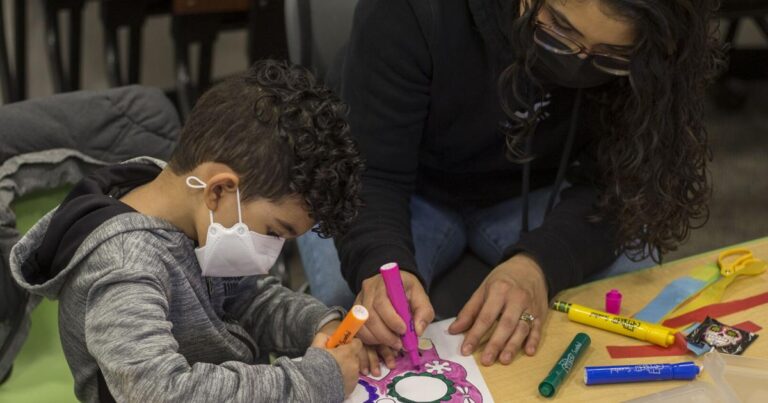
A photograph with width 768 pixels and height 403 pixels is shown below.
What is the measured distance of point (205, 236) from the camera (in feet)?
3.25

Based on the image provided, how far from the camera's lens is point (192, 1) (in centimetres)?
258

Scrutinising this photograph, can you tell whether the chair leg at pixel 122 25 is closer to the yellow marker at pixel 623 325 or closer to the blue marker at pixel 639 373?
the yellow marker at pixel 623 325

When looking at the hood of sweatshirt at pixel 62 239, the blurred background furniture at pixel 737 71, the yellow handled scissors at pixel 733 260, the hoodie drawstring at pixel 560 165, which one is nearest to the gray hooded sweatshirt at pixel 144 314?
the hood of sweatshirt at pixel 62 239

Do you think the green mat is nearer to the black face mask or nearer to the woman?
the woman

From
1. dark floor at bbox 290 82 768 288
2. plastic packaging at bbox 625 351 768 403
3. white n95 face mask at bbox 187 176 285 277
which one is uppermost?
white n95 face mask at bbox 187 176 285 277

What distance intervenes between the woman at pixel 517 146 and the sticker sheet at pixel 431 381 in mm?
28

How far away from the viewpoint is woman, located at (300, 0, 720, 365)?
110 centimetres

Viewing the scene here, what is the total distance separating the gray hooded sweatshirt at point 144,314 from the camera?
0.85 m

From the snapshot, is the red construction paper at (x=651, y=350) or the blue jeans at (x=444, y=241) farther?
the blue jeans at (x=444, y=241)

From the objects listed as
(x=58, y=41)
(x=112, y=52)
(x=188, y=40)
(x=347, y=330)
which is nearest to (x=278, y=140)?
(x=347, y=330)

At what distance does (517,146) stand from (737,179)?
6.23ft

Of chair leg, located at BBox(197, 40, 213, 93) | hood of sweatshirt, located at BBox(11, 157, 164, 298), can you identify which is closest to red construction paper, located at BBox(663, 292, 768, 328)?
hood of sweatshirt, located at BBox(11, 157, 164, 298)

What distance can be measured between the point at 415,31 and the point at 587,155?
39 cm

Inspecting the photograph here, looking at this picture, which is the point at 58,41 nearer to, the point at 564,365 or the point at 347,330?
the point at 347,330
